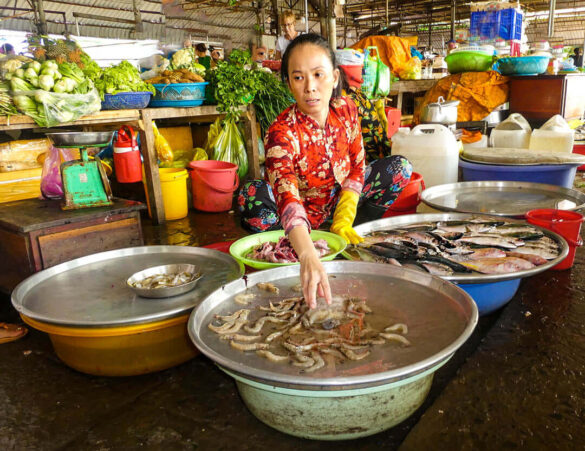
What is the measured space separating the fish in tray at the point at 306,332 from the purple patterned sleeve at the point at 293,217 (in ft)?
0.97

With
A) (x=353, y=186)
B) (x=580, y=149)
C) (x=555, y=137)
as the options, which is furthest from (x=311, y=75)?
(x=580, y=149)

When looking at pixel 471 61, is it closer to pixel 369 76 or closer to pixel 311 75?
pixel 369 76

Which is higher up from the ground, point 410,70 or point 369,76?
point 410,70

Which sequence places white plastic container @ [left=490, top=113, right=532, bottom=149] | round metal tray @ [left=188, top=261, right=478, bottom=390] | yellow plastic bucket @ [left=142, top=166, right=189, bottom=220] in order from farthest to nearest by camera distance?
white plastic container @ [left=490, top=113, right=532, bottom=149]
yellow plastic bucket @ [left=142, top=166, right=189, bottom=220]
round metal tray @ [left=188, top=261, right=478, bottom=390]

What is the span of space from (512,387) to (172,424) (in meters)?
1.20

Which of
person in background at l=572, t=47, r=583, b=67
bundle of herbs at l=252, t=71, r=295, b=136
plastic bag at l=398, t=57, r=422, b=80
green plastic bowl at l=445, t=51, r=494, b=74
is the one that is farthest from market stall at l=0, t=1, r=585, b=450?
person in background at l=572, t=47, r=583, b=67

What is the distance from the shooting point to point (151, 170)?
4.07 meters

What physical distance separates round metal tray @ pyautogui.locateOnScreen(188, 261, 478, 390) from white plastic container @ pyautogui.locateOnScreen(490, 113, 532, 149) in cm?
410

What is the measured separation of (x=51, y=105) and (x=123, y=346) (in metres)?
2.38

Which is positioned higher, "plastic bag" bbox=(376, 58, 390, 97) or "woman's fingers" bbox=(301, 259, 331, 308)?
"plastic bag" bbox=(376, 58, 390, 97)

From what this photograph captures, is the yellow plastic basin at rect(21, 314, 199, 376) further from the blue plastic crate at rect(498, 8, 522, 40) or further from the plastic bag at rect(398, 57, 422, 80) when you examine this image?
the plastic bag at rect(398, 57, 422, 80)

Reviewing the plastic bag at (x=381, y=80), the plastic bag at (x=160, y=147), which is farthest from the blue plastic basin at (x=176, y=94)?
the plastic bag at (x=381, y=80)

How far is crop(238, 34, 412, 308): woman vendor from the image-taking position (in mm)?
2102

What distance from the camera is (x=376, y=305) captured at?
164 cm
